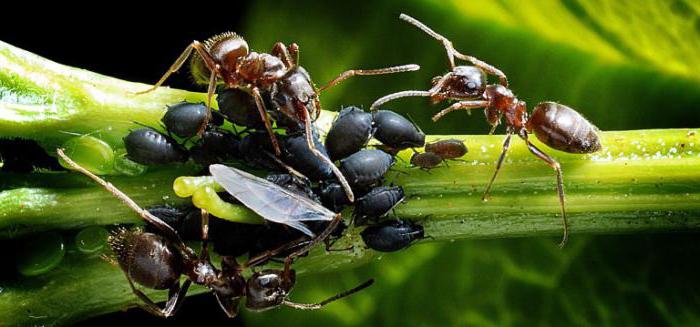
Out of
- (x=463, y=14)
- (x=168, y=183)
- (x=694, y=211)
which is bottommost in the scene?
(x=694, y=211)

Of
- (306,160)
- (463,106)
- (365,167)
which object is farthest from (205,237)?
(463,106)

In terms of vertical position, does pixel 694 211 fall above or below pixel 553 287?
above

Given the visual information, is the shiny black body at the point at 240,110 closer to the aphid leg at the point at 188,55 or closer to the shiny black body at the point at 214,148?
the shiny black body at the point at 214,148

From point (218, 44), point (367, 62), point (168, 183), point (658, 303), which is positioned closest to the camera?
point (168, 183)

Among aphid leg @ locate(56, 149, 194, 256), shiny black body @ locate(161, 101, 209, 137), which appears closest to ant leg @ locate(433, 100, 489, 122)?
shiny black body @ locate(161, 101, 209, 137)

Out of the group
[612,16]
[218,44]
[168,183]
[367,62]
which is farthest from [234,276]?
[612,16]

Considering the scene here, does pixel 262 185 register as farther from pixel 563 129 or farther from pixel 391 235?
pixel 563 129

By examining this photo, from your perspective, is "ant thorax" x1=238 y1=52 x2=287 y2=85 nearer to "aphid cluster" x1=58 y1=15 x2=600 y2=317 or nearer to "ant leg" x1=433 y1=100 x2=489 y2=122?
"aphid cluster" x1=58 y1=15 x2=600 y2=317

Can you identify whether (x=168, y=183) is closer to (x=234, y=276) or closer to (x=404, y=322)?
(x=234, y=276)
